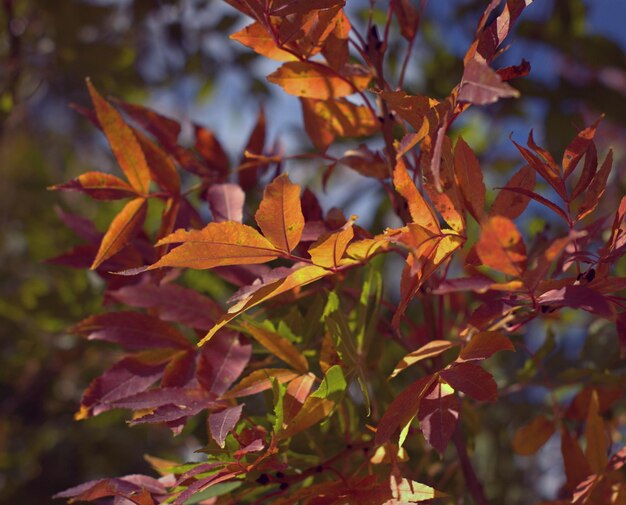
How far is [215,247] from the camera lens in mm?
399

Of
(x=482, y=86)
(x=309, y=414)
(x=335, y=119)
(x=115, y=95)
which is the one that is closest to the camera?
(x=482, y=86)

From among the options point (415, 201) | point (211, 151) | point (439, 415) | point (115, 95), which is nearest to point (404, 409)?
point (439, 415)

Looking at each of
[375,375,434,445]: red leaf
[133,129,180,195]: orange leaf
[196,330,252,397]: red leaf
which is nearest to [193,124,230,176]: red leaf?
[133,129,180,195]: orange leaf

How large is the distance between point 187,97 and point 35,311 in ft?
2.38

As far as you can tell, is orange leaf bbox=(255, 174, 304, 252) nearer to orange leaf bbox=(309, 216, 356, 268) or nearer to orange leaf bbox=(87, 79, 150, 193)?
orange leaf bbox=(309, 216, 356, 268)

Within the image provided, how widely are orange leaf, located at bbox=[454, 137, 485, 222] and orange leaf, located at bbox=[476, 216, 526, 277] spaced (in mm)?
71

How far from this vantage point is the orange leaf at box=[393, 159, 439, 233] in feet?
1.31

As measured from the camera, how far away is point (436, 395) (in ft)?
1.34

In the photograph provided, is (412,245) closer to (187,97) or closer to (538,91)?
(538,91)

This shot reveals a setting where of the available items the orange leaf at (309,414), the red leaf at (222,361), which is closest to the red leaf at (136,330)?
the red leaf at (222,361)

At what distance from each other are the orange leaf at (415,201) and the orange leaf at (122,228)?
22 cm

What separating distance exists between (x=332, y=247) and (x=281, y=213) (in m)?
0.04

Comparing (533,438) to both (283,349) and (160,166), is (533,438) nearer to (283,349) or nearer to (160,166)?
(283,349)

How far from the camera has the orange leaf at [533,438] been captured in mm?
571
